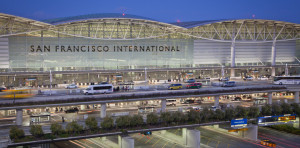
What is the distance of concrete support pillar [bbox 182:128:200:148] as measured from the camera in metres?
33.3

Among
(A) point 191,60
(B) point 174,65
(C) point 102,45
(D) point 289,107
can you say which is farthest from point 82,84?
(D) point 289,107

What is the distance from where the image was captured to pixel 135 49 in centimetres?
6159

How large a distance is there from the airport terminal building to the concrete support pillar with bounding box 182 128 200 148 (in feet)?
79.5

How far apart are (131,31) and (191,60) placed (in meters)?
15.2

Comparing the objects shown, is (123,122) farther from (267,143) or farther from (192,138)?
(267,143)

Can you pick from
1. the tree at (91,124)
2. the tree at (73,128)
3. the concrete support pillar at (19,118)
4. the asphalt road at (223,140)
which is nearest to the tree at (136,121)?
the tree at (91,124)

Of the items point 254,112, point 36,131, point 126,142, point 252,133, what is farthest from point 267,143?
point 36,131

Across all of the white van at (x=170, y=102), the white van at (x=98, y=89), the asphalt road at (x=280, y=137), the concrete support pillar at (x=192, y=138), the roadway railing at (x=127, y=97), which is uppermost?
the white van at (x=98, y=89)

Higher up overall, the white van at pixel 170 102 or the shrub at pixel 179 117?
the white van at pixel 170 102

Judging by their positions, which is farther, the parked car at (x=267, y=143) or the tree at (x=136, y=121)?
the parked car at (x=267, y=143)

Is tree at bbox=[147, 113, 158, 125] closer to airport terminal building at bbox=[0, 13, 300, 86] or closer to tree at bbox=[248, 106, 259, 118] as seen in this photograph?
tree at bbox=[248, 106, 259, 118]

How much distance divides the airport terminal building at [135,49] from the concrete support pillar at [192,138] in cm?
2422

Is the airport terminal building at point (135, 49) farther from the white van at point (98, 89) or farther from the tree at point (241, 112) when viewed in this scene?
the tree at point (241, 112)

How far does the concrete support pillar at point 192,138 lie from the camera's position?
33344 millimetres
